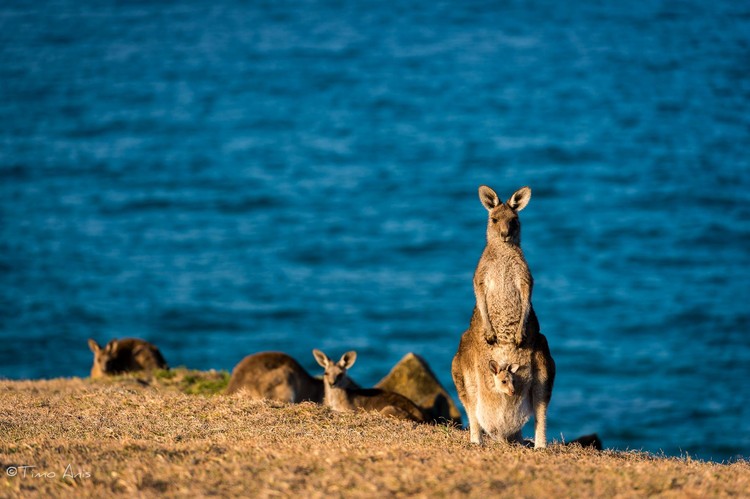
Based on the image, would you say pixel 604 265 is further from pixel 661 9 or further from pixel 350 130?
pixel 661 9

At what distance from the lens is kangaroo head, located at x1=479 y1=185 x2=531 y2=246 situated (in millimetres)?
11461

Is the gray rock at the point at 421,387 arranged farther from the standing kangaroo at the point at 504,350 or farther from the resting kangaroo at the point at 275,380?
the standing kangaroo at the point at 504,350

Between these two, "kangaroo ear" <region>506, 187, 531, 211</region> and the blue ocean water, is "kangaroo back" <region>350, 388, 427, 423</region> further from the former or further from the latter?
the blue ocean water

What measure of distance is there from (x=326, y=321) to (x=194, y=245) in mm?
12374

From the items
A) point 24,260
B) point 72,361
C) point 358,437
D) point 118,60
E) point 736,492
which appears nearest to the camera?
point 736,492

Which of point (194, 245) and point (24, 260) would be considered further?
point (194, 245)

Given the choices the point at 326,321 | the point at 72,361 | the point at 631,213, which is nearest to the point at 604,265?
the point at 631,213

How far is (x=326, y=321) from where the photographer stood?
56594 mm

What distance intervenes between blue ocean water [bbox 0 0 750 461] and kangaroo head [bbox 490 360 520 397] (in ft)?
92.3

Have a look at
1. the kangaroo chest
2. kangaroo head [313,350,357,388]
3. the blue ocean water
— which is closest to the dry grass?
the kangaroo chest

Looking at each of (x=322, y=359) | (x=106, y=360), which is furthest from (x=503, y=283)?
(x=106, y=360)

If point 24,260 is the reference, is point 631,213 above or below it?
above

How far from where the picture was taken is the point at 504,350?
11.3 m

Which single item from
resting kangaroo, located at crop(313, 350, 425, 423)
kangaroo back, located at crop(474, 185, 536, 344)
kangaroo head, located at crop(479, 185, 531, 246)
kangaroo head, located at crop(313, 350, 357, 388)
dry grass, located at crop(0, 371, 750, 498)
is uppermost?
kangaroo head, located at crop(479, 185, 531, 246)
